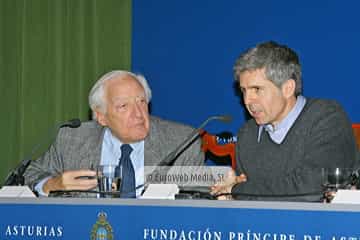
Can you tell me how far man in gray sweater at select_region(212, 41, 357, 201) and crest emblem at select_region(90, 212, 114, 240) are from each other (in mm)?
697

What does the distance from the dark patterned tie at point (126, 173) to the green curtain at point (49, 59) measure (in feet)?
4.46

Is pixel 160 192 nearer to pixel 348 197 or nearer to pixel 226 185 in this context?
pixel 226 185

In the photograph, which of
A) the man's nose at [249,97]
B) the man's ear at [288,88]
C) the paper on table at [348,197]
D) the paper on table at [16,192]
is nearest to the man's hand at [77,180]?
the paper on table at [16,192]

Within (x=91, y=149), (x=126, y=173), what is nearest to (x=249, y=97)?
(x=126, y=173)

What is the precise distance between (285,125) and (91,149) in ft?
2.98

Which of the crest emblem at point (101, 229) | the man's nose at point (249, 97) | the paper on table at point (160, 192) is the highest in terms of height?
the man's nose at point (249, 97)

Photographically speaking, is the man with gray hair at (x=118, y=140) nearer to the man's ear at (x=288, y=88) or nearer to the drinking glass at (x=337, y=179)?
the man's ear at (x=288, y=88)

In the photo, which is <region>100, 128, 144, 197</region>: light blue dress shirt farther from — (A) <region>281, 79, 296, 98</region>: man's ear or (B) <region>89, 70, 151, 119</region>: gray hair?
(A) <region>281, 79, 296, 98</region>: man's ear

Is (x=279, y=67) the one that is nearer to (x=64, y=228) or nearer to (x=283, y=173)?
(x=283, y=173)

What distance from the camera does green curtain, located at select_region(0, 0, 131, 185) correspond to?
483 cm

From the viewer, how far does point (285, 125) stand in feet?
10.5

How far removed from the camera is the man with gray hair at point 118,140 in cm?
351

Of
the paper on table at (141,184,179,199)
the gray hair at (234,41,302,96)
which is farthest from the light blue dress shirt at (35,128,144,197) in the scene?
the paper on table at (141,184,179,199)

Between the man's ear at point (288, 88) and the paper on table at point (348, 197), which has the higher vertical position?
the man's ear at point (288, 88)
